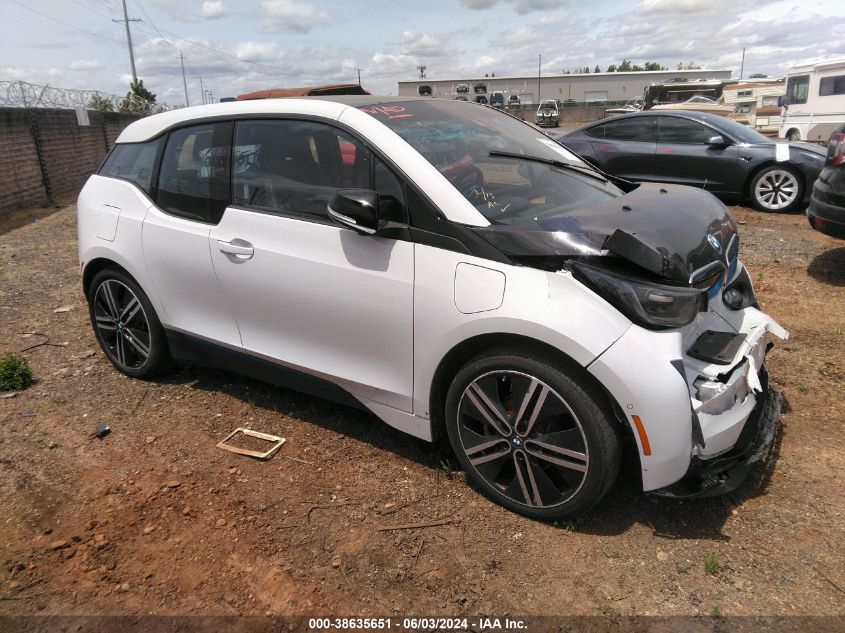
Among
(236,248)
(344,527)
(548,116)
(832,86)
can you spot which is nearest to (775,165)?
(236,248)

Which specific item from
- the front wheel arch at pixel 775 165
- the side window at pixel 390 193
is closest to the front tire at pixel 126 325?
the side window at pixel 390 193

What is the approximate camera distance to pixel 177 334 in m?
3.84

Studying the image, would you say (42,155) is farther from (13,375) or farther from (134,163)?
(134,163)

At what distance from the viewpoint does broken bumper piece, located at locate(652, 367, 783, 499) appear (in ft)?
8.07

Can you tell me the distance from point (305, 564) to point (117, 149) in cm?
314

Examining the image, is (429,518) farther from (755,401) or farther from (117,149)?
(117,149)

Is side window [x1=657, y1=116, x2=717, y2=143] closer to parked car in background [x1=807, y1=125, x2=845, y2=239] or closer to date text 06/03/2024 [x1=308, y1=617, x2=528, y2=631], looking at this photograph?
parked car in background [x1=807, y1=125, x2=845, y2=239]

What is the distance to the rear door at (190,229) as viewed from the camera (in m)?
3.45

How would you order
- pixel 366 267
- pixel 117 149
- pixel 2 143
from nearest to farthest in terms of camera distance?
pixel 366 267 < pixel 117 149 < pixel 2 143

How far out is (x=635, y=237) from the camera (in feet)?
7.95

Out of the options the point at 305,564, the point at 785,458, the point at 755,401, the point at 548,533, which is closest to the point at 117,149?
the point at 305,564

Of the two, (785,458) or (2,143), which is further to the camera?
(2,143)

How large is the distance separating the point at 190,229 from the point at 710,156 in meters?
8.23

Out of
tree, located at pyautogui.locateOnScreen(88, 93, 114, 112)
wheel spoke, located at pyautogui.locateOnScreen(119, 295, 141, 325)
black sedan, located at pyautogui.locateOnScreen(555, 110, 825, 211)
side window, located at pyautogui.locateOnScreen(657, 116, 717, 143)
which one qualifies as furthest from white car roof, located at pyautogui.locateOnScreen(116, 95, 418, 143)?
tree, located at pyautogui.locateOnScreen(88, 93, 114, 112)
